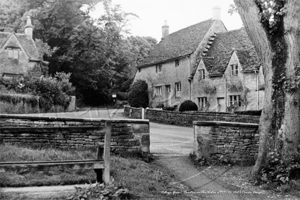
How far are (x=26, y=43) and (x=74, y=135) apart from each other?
35.7m

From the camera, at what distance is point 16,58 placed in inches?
1585

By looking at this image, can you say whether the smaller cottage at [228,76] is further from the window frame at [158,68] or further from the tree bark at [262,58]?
the tree bark at [262,58]

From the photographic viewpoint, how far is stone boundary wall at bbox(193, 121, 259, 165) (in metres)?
11.1

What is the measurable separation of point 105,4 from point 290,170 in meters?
41.0

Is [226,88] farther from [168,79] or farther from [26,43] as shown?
[26,43]

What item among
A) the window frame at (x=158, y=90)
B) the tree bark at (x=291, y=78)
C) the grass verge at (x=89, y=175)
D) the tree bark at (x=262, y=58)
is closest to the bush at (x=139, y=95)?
the window frame at (x=158, y=90)

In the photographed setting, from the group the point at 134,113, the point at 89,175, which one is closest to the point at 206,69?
the point at 134,113

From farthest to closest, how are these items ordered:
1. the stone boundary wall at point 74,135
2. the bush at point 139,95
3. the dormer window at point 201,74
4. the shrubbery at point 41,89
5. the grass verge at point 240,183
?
the bush at point 139,95, the dormer window at point 201,74, the shrubbery at point 41,89, the stone boundary wall at point 74,135, the grass verge at point 240,183

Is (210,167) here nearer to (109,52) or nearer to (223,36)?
(223,36)

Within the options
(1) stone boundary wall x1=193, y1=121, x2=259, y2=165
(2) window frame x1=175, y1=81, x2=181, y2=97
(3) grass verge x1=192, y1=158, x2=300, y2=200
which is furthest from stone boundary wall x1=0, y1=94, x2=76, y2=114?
(3) grass verge x1=192, y1=158, x2=300, y2=200

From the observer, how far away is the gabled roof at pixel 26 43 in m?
40.8

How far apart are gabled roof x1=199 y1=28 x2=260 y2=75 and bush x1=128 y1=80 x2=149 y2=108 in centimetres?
985

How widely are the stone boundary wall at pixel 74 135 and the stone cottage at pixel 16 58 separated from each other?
30.1 metres

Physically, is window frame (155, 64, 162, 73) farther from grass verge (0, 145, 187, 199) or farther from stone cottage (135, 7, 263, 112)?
grass verge (0, 145, 187, 199)
